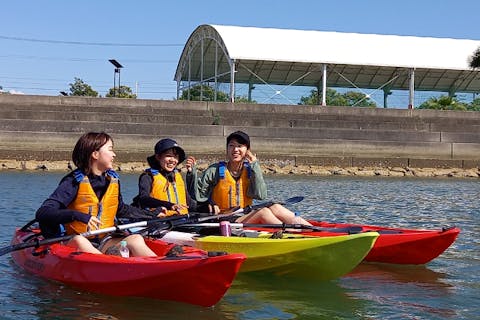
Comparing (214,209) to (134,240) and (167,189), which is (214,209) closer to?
(167,189)

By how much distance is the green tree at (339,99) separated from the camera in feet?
103

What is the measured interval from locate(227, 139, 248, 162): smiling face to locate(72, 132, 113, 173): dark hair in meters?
1.81

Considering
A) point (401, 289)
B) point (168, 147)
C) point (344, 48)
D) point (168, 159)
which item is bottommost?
point (401, 289)

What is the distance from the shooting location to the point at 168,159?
6.50 meters

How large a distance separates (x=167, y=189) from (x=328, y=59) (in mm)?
23566

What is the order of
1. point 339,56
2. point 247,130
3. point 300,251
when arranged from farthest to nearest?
point 339,56 → point 247,130 → point 300,251

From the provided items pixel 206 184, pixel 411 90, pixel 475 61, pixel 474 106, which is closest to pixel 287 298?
pixel 206 184

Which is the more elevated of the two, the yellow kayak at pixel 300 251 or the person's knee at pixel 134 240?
the person's knee at pixel 134 240

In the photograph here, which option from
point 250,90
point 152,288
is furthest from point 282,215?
point 250,90

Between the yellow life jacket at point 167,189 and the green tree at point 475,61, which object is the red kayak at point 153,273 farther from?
the green tree at point 475,61

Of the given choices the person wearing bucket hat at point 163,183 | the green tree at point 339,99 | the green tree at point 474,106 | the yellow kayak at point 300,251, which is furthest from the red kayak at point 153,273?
the green tree at point 474,106

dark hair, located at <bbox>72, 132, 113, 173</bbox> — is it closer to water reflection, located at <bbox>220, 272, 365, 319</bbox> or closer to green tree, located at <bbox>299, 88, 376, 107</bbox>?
water reflection, located at <bbox>220, 272, 365, 319</bbox>

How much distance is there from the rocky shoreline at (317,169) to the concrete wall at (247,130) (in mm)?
347

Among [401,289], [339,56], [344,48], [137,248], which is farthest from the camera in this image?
[344,48]
